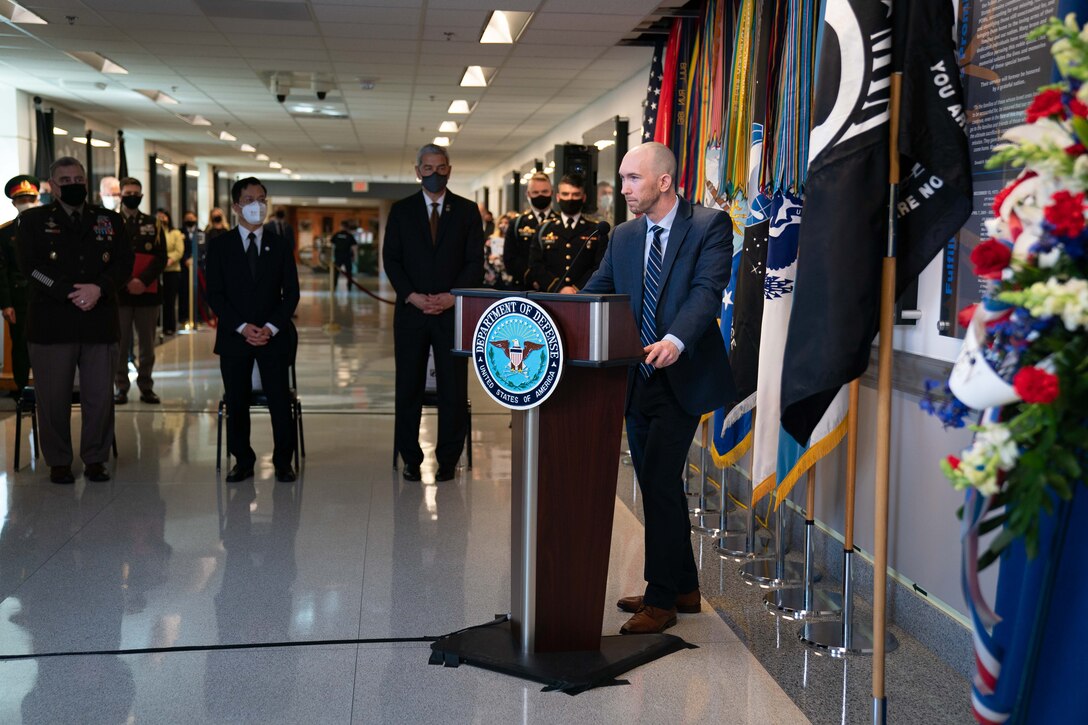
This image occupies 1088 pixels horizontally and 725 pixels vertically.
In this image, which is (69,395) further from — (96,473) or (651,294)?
(651,294)

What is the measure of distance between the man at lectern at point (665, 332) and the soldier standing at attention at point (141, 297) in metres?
6.38

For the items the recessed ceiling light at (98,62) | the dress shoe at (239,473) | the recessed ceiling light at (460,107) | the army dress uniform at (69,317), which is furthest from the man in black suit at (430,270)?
the recessed ceiling light at (460,107)

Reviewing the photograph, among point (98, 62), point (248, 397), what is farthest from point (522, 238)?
point (98, 62)

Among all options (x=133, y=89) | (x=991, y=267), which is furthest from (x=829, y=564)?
(x=133, y=89)

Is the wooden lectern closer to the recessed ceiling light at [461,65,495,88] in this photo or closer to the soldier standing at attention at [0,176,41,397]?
the soldier standing at attention at [0,176,41,397]

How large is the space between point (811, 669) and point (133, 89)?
11015 millimetres

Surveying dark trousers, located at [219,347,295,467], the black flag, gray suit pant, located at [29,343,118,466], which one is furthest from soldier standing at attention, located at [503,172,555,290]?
the black flag

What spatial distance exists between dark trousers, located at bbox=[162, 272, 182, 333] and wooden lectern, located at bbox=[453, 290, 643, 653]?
→ 1213 cm

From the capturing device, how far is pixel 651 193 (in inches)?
143

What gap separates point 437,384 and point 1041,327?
475 cm

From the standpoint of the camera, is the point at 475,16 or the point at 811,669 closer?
the point at 811,669

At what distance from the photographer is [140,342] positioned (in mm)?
9438

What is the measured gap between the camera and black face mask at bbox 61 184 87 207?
19.4 ft

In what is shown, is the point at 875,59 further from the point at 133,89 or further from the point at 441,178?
the point at 133,89
